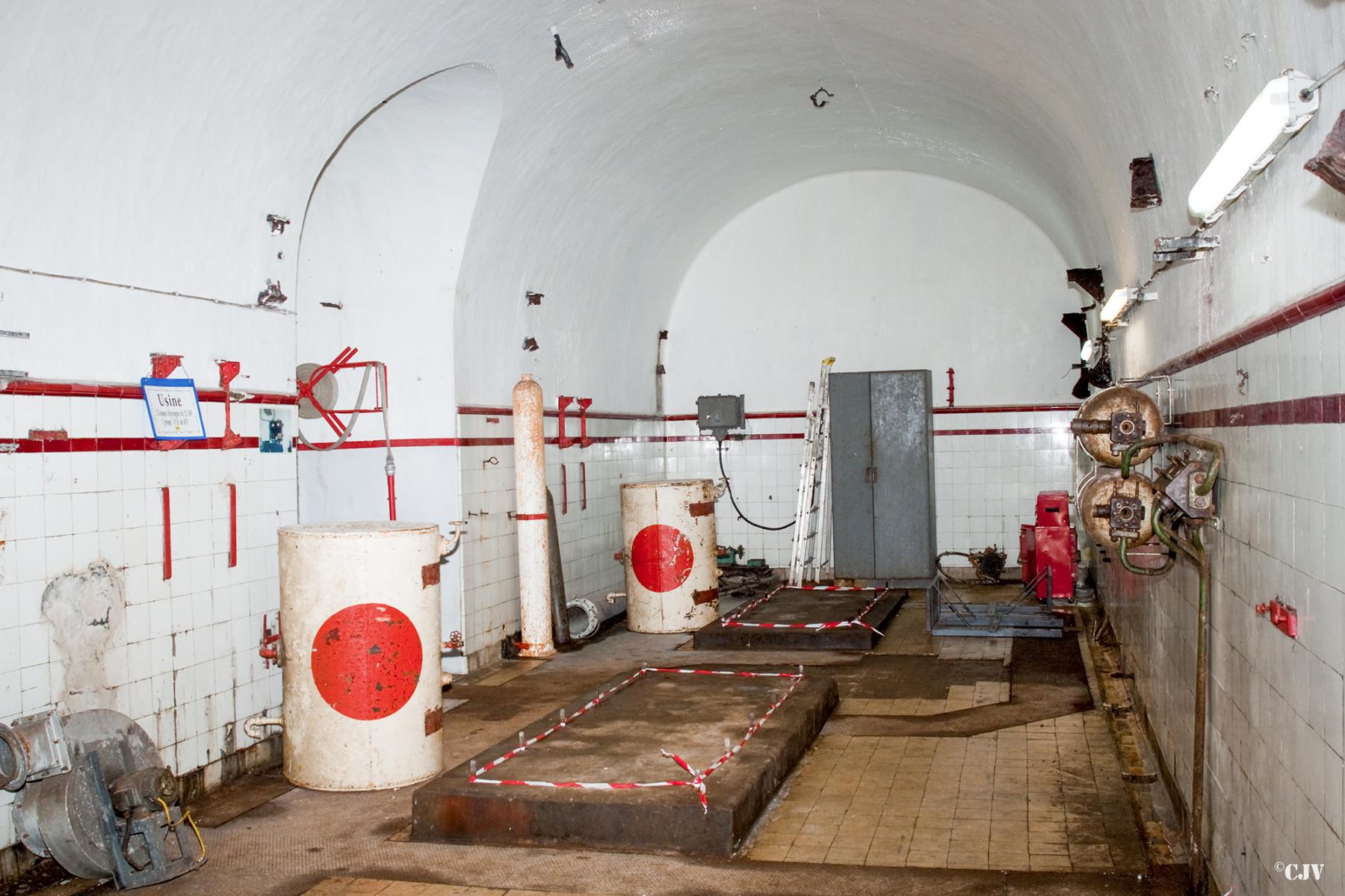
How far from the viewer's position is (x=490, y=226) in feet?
28.2

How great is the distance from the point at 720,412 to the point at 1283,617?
32.5ft

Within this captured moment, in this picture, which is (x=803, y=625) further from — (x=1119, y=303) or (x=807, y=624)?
(x=1119, y=303)

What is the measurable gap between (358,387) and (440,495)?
3.35ft

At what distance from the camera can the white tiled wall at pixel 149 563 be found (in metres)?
4.86

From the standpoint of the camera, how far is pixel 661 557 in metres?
10.1

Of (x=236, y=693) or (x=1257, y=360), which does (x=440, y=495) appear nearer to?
(x=236, y=693)

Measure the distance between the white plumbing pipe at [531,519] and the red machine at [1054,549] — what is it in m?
4.52

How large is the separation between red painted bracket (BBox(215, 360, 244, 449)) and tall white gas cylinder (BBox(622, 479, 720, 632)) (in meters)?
4.47

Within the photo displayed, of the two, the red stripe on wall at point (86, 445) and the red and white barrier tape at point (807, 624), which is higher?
the red stripe on wall at point (86, 445)

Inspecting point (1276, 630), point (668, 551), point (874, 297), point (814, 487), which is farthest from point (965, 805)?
point (874, 297)

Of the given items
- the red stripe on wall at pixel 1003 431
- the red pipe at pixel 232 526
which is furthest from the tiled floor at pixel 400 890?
the red stripe on wall at pixel 1003 431

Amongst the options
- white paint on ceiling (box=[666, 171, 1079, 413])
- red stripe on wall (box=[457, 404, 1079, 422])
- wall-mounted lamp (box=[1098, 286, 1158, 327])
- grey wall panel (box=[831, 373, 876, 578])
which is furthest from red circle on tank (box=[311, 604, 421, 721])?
white paint on ceiling (box=[666, 171, 1079, 413])

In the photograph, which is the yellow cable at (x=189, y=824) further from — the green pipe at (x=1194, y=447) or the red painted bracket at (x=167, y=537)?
the green pipe at (x=1194, y=447)

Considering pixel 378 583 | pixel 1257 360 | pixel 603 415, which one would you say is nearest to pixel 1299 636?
pixel 1257 360
